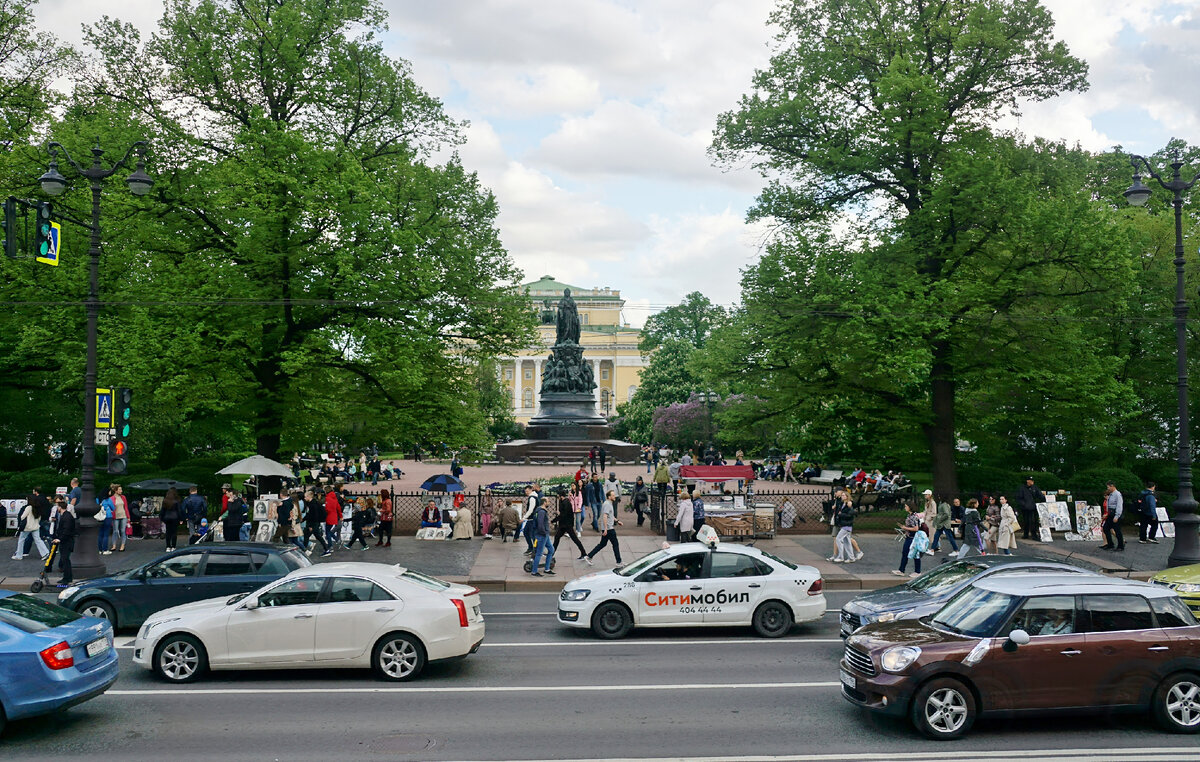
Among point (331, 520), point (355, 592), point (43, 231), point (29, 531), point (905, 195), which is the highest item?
point (905, 195)

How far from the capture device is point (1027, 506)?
81.0 ft

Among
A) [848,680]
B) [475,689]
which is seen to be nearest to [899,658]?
[848,680]

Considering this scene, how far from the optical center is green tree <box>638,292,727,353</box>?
92.6 metres

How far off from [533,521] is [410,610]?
9.22 meters

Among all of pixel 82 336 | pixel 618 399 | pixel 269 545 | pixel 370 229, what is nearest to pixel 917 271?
pixel 370 229

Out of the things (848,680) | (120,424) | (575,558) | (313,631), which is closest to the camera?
(848,680)

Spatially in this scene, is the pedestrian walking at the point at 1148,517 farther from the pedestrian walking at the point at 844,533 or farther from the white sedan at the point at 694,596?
the white sedan at the point at 694,596

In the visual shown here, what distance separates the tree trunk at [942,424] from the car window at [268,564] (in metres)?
20.1

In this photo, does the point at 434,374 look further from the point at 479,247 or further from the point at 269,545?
the point at 269,545

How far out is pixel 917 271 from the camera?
27.5m

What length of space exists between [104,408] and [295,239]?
7049mm

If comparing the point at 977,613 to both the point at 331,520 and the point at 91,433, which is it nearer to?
the point at 331,520

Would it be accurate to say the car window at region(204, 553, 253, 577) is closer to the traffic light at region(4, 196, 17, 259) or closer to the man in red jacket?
the traffic light at region(4, 196, 17, 259)

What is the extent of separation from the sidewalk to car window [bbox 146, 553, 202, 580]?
21.3 ft
